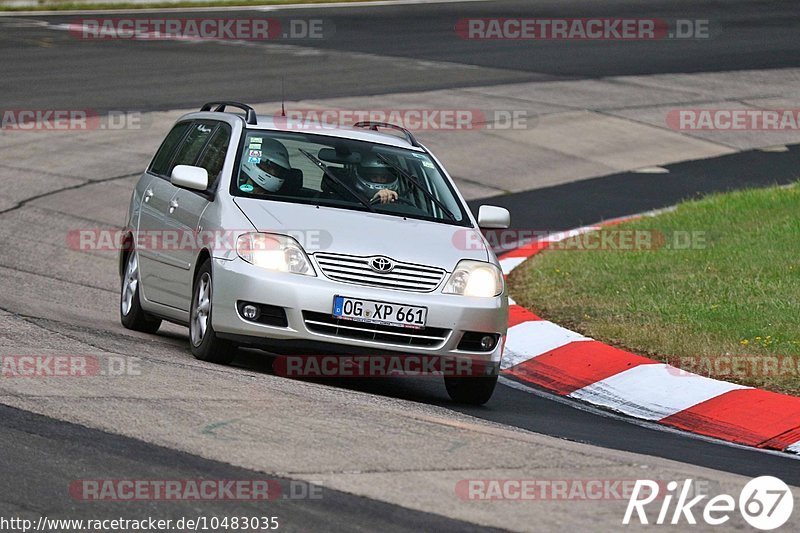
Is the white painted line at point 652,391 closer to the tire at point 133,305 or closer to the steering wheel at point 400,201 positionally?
the steering wheel at point 400,201

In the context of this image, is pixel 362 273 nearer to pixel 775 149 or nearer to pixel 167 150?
pixel 167 150

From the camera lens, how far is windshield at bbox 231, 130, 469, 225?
948 cm

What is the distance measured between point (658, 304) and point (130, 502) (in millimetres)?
6703

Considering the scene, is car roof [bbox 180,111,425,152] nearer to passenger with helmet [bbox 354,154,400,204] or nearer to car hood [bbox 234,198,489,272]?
passenger with helmet [bbox 354,154,400,204]

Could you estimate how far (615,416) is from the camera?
9156 millimetres

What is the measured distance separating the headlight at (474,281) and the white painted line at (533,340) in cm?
184

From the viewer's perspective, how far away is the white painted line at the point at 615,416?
8.33 m

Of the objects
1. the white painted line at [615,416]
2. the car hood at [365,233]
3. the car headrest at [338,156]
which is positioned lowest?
the white painted line at [615,416]

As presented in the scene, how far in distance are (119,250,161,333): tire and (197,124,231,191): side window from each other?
973 millimetres

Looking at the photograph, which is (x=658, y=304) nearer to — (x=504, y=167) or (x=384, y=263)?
(x=384, y=263)

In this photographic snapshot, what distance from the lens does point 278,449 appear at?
651 centimetres

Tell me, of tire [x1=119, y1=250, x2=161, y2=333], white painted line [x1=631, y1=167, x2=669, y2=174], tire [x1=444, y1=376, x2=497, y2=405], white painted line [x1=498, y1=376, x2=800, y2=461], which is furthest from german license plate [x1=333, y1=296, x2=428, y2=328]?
white painted line [x1=631, y1=167, x2=669, y2=174]

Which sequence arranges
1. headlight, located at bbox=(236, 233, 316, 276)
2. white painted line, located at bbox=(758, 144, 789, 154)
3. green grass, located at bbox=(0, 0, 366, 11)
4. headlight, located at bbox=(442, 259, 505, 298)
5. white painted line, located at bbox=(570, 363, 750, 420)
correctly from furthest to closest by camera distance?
1. green grass, located at bbox=(0, 0, 366, 11)
2. white painted line, located at bbox=(758, 144, 789, 154)
3. white painted line, located at bbox=(570, 363, 750, 420)
4. headlight, located at bbox=(442, 259, 505, 298)
5. headlight, located at bbox=(236, 233, 316, 276)

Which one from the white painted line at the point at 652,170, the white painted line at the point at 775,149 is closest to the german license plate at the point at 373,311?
the white painted line at the point at 652,170
